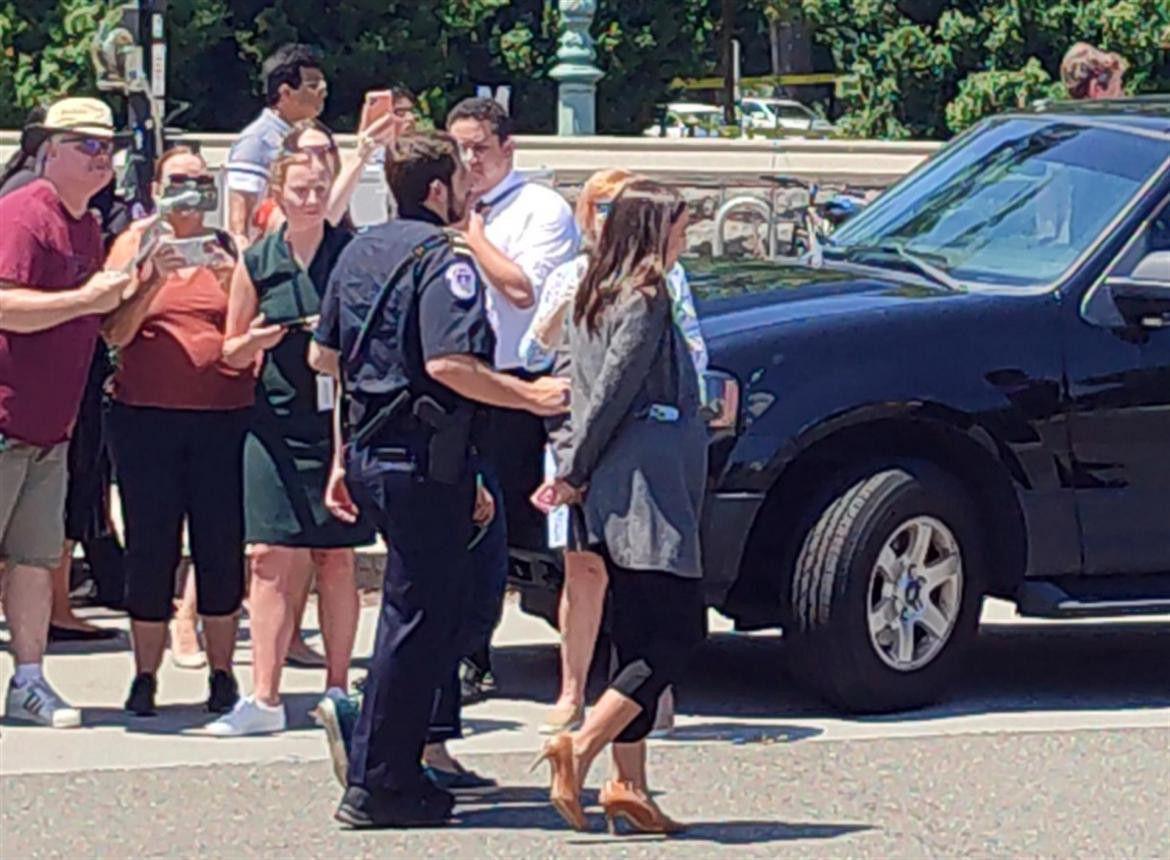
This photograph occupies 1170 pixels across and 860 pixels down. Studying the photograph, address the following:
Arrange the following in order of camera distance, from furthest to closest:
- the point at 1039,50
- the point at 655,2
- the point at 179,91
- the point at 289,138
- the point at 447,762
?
the point at 655,2, the point at 179,91, the point at 1039,50, the point at 289,138, the point at 447,762

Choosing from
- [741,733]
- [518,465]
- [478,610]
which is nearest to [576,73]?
[518,465]

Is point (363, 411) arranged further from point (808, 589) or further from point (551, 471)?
point (808, 589)

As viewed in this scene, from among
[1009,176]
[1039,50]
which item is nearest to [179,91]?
[1039,50]

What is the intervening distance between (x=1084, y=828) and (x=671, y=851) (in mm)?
1171

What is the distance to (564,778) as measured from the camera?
21.6ft

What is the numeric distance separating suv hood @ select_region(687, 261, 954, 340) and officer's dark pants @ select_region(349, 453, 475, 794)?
67.8 inches

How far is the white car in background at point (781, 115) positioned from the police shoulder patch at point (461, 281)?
37748 mm

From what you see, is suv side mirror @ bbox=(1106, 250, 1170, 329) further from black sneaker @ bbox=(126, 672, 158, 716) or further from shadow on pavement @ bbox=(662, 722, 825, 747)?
black sneaker @ bbox=(126, 672, 158, 716)

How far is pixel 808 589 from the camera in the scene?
26.2 ft

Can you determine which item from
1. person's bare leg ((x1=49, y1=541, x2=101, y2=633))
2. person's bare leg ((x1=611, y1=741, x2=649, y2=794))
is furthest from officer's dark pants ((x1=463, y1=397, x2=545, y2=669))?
person's bare leg ((x1=49, y1=541, x2=101, y2=633))

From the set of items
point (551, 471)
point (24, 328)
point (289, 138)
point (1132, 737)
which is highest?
point (289, 138)

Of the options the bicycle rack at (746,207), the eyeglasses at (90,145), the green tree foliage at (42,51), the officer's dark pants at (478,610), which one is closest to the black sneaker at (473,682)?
the officer's dark pants at (478,610)

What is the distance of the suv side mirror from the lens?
8312 millimetres

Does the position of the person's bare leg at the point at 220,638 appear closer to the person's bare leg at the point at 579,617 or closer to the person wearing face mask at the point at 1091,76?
the person's bare leg at the point at 579,617
